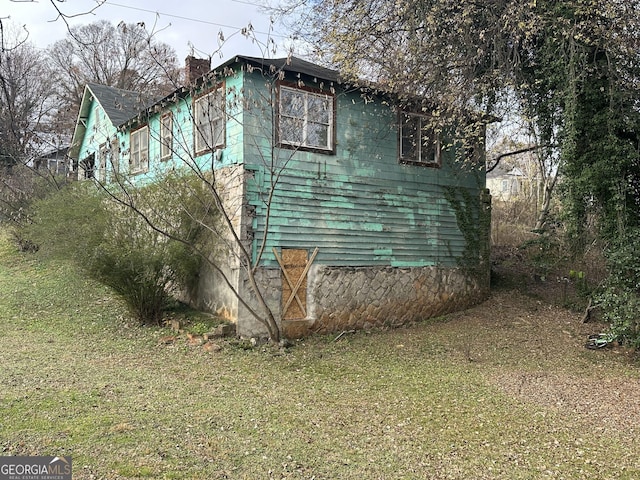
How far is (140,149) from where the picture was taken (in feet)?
43.3

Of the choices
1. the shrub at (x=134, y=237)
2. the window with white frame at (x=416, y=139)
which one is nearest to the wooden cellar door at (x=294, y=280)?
the shrub at (x=134, y=237)

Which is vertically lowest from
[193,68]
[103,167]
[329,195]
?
[329,195]

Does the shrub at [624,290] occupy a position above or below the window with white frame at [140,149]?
below

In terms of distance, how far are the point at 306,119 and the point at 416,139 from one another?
290cm

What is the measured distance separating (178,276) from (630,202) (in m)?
8.42

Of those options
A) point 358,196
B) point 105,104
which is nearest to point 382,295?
point 358,196

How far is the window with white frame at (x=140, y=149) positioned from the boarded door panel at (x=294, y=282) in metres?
5.45

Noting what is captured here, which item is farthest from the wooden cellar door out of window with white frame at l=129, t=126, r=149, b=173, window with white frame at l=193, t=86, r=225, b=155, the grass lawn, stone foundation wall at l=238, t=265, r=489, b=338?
window with white frame at l=129, t=126, r=149, b=173

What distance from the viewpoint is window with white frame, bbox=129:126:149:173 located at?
12.8 meters

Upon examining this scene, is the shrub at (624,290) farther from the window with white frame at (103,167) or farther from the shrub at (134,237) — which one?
the window with white frame at (103,167)

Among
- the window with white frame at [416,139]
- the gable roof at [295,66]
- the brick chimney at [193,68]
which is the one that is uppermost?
the brick chimney at [193,68]

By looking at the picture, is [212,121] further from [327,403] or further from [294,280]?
[327,403]

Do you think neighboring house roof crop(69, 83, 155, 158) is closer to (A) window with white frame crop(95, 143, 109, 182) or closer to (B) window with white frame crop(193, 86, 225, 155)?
(A) window with white frame crop(95, 143, 109, 182)

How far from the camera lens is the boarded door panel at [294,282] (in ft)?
30.6
